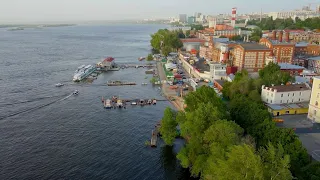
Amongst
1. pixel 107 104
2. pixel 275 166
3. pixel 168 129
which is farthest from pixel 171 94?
pixel 275 166

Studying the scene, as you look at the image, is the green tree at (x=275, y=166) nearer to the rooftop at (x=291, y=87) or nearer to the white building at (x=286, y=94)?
the white building at (x=286, y=94)

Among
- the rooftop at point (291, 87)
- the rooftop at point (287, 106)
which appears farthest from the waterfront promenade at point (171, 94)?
the rooftop at point (291, 87)

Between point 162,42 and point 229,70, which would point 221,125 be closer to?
point 229,70

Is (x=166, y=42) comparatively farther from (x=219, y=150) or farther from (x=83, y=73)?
(x=219, y=150)

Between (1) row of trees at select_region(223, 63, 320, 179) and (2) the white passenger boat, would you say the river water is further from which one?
(1) row of trees at select_region(223, 63, 320, 179)

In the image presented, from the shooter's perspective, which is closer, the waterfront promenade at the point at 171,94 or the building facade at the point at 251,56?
the waterfront promenade at the point at 171,94

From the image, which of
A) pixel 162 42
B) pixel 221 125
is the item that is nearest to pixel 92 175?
pixel 221 125

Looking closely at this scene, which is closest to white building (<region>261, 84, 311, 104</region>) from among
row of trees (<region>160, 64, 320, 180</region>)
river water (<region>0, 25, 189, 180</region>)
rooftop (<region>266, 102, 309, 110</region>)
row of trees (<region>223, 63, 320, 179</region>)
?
rooftop (<region>266, 102, 309, 110</region>)
